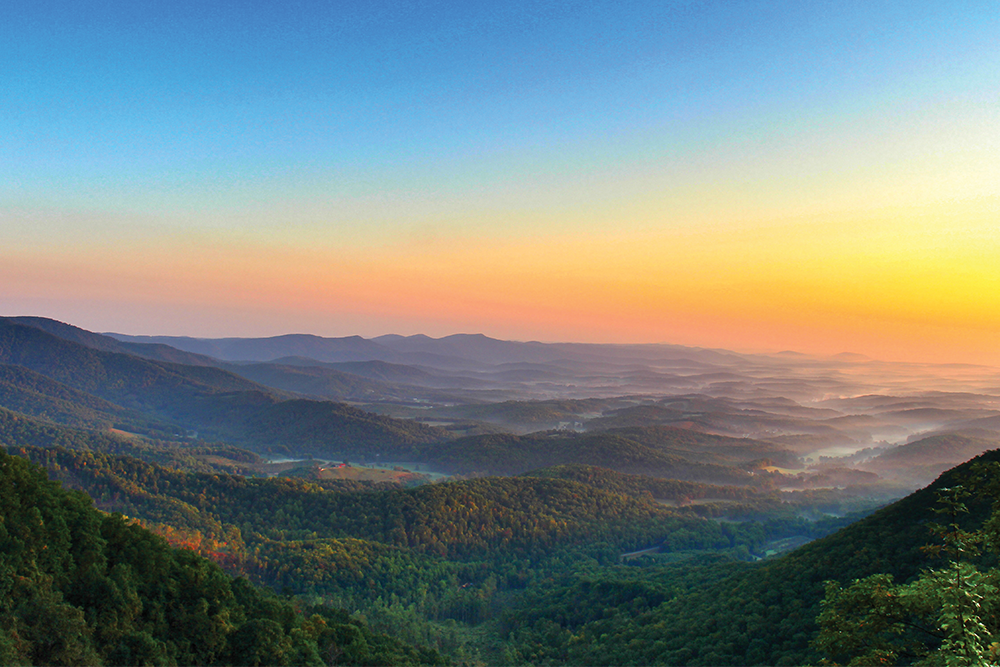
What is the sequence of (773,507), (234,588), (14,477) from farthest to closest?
(773,507) → (234,588) → (14,477)

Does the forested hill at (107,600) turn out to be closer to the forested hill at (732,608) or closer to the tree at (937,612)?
the tree at (937,612)

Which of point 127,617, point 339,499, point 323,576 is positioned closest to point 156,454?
point 339,499

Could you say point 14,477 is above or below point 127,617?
above

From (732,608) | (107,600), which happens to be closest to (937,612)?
(107,600)

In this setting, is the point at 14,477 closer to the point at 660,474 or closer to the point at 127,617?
the point at 127,617

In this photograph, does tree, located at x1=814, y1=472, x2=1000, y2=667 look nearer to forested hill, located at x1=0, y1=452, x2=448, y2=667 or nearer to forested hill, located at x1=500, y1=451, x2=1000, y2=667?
forested hill, located at x1=500, y1=451, x2=1000, y2=667

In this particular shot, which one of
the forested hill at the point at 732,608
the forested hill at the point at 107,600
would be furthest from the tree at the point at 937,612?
the forested hill at the point at 107,600
